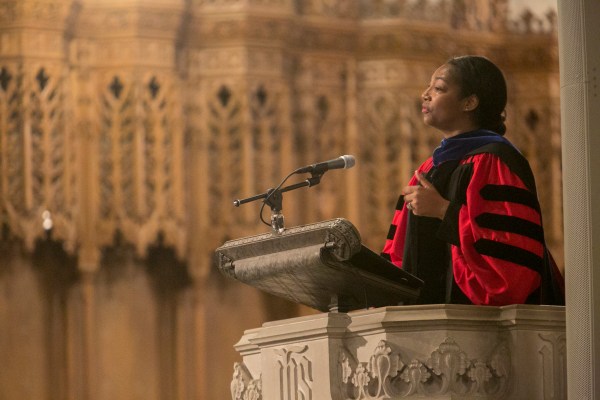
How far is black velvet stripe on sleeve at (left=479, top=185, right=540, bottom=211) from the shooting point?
3994mm

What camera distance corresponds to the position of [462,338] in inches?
141

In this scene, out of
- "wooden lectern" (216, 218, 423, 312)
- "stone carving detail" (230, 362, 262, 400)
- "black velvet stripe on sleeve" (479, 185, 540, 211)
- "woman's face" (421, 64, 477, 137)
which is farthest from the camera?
"woman's face" (421, 64, 477, 137)

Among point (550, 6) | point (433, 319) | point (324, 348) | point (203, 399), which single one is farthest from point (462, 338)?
point (550, 6)

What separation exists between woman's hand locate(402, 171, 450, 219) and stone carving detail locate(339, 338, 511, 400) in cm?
63

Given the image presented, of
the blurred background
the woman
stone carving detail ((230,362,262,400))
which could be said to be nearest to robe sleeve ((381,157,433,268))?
the woman

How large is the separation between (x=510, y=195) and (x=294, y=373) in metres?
0.91

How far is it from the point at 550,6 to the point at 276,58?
2622mm

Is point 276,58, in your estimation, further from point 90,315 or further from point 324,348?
point 324,348

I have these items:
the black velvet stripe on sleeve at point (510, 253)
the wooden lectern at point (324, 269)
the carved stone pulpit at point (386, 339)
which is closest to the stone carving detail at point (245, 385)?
the carved stone pulpit at point (386, 339)

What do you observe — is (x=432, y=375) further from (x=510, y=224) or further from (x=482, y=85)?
(x=482, y=85)

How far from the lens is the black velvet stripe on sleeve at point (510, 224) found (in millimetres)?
3941

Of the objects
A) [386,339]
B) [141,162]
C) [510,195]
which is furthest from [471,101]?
[141,162]

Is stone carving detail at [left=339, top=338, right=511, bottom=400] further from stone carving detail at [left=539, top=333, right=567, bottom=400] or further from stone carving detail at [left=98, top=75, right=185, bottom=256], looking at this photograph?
stone carving detail at [left=98, top=75, right=185, bottom=256]

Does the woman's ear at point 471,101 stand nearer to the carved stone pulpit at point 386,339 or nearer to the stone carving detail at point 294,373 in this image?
the carved stone pulpit at point 386,339
